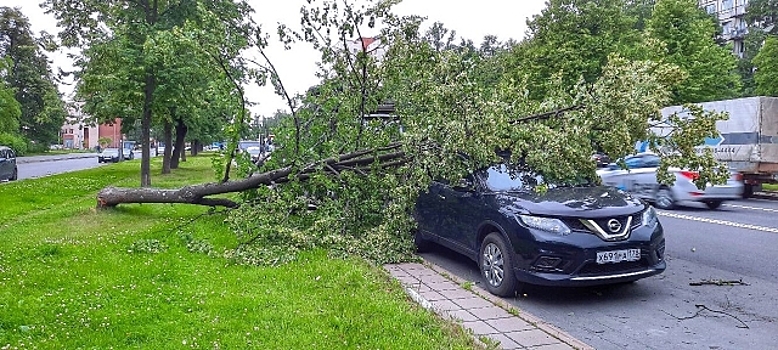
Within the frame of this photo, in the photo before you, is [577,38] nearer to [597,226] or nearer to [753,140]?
[753,140]

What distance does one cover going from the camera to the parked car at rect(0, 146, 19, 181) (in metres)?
24.3

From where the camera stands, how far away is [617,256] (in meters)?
5.71

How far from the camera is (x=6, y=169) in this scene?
24.7 meters

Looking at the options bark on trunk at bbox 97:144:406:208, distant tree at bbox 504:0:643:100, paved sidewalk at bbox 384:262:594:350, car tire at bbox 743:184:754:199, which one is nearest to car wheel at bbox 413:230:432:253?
bark on trunk at bbox 97:144:406:208

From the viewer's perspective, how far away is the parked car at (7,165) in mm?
24328

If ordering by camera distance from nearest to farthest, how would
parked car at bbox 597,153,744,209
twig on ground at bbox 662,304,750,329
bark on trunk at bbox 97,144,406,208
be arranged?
twig on ground at bbox 662,304,750,329 → bark on trunk at bbox 97,144,406,208 → parked car at bbox 597,153,744,209

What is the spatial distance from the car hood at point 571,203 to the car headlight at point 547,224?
0.06 m

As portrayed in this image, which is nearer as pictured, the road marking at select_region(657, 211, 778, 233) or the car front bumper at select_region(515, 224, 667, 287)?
the car front bumper at select_region(515, 224, 667, 287)

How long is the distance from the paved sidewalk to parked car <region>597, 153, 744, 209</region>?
831cm

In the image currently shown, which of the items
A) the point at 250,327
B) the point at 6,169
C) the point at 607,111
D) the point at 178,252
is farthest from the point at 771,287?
the point at 6,169

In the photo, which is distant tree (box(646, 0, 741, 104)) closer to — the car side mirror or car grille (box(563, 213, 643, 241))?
the car side mirror

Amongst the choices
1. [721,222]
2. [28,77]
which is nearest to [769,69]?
[721,222]

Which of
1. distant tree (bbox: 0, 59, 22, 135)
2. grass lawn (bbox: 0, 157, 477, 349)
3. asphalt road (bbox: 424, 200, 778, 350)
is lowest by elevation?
asphalt road (bbox: 424, 200, 778, 350)

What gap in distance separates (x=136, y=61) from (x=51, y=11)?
5988 millimetres
